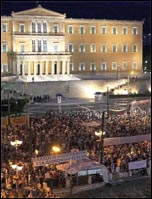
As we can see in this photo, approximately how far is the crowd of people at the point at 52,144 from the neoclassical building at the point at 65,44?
12.4 m

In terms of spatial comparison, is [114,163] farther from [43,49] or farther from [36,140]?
[43,49]

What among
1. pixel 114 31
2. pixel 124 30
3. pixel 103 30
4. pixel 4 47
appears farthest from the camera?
pixel 124 30

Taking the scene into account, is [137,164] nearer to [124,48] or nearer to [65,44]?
[65,44]

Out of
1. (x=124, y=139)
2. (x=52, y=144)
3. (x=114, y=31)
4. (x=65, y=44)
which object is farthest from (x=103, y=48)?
(x=52, y=144)

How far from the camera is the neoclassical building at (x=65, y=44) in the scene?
28.5m

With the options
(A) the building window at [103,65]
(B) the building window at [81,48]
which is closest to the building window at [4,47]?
(B) the building window at [81,48]

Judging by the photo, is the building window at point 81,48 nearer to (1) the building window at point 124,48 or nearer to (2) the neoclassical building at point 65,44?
(2) the neoclassical building at point 65,44

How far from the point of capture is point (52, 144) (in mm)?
12359

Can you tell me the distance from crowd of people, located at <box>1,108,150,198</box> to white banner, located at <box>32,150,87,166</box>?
22 centimetres

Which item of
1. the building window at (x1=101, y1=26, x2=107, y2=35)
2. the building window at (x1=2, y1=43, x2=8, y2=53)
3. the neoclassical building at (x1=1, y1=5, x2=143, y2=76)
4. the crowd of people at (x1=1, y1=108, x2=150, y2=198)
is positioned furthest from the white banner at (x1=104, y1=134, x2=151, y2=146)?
the building window at (x1=101, y1=26, x2=107, y2=35)

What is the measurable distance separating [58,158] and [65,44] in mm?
19853

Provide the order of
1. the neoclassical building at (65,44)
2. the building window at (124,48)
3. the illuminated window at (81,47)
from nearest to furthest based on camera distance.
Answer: the neoclassical building at (65,44)
the illuminated window at (81,47)
the building window at (124,48)

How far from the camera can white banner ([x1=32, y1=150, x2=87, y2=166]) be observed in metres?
10.5

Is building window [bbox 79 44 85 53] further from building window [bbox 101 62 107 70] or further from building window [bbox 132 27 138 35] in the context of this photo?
building window [bbox 132 27 138 35]
